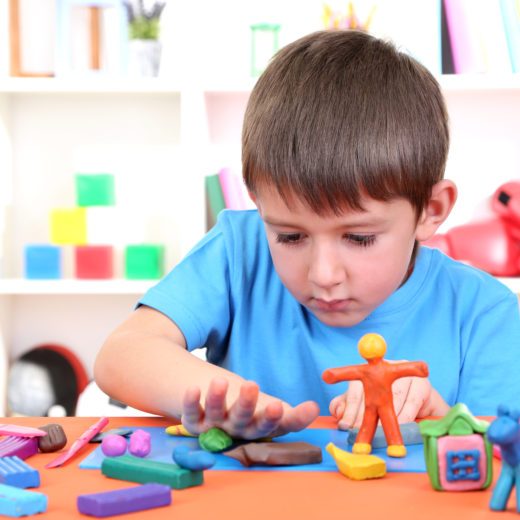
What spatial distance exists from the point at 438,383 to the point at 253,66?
55.7 inches

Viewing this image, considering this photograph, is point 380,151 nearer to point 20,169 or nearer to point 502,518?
point 502,518

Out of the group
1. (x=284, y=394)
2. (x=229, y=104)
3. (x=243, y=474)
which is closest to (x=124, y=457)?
(x=243, y=474)

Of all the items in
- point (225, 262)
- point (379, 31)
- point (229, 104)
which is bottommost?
point (225, 262)

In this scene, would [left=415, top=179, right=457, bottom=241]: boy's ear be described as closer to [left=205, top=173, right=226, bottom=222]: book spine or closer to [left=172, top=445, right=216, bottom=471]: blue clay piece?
[left=172, top=445, right=216, bottom=471]: blue clay piece

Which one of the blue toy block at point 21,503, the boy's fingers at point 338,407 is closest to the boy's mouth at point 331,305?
the boy's fingers at point 338,407

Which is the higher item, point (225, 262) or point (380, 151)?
point (380, 151)

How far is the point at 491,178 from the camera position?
2508 mm

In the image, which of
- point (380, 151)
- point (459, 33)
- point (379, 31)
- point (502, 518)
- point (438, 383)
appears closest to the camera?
point (502, 518)

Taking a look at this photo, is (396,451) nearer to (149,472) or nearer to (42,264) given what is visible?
(149,472)

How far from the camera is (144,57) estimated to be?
2350 millimetres

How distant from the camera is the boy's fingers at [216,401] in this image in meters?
0.65

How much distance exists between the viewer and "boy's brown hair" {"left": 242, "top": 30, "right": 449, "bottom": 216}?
0.86m

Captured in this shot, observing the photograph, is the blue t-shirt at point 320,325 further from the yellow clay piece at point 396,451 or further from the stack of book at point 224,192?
the stack of book at point 224,192

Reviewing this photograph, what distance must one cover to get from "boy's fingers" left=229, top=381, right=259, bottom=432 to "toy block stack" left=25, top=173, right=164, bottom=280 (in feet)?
5.79
